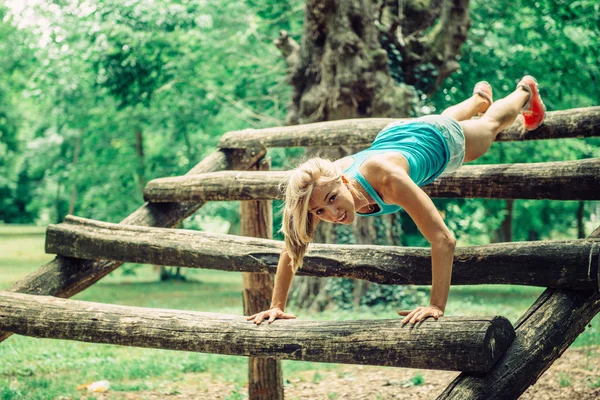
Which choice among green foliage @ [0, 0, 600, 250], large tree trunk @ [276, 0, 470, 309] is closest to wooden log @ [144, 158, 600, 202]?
large tree trunk @ [276, 0, 470, 309]

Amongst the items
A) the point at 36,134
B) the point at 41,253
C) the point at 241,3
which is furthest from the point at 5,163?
the point at 241,3

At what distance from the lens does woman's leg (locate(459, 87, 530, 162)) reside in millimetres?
4152

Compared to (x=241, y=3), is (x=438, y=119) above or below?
below

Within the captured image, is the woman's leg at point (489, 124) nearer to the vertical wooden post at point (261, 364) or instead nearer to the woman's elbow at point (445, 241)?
the woman's elbow at point (445, 241)

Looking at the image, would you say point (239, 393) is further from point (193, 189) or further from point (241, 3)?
point (241, 3)

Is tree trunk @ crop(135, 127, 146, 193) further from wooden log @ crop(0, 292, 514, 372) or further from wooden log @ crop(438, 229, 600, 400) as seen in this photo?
wooden log @ crop(438, 229, 600, 400)

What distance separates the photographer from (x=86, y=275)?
15.3 feet

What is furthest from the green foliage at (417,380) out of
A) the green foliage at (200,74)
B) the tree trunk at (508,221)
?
the tree trunk at (508,221)

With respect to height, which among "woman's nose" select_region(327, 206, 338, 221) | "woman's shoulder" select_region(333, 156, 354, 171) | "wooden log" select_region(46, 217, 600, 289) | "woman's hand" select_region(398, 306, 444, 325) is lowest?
"woman's hand" select_region(398, 306, 444, 325)

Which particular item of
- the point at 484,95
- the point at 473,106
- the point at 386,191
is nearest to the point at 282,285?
the point at 386,191

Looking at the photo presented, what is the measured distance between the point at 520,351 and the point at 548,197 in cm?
146

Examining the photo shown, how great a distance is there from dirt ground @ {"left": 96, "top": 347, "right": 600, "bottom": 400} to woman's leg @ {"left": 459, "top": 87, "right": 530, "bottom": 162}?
7.28 ft

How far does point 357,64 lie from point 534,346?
23.6 ft

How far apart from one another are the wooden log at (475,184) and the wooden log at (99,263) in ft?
0.54
